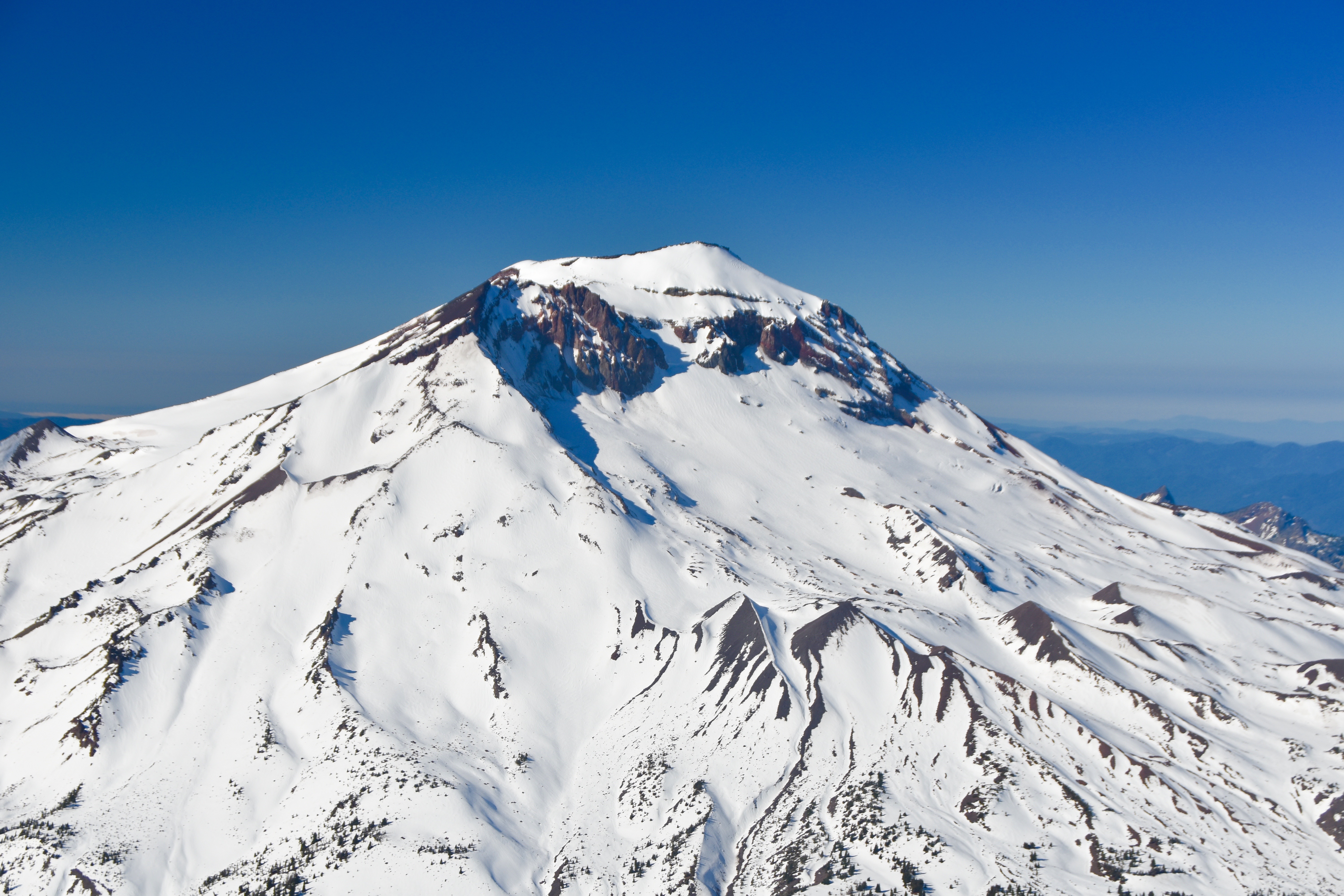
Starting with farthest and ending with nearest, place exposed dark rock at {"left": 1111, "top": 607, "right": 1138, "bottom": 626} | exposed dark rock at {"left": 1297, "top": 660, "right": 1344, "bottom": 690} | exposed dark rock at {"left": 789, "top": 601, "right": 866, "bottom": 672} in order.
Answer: exposed dark rock at {"left": 1111, "top": 607, "right": 1138, "bottom": 626} → exposed dark rock at {"left": 1297, "top": 660, "right": 1344, "bottom": 690} → exposed dark rock at {"left": 789, "top": 601, "right": 866, "bottom": 672}

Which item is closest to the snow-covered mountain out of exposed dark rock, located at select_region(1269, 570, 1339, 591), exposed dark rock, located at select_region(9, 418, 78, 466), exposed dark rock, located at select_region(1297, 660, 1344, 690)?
exposed dark rock, located at select_region(1297, 660, 1344, 690)

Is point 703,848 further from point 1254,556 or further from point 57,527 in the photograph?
point 1254,556

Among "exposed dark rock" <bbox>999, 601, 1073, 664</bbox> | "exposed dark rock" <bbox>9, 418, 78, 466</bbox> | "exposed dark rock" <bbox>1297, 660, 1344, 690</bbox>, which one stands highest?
"exposed dark rock" <bbox>9, 418, 78, 466</bbox>

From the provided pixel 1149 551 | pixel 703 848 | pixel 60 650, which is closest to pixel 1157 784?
pixel 703 848

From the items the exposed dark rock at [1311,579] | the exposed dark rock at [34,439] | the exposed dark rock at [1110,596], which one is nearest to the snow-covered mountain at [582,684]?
the exposed dark rock at [1110,596]

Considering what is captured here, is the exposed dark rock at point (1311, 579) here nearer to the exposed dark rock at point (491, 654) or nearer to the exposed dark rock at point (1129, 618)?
the exposed dark rock at point (1129, 618)

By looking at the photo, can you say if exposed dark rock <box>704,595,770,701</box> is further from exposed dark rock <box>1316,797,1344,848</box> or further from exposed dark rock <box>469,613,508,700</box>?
exposed dark rock <box>1316,797,1344,848</box>

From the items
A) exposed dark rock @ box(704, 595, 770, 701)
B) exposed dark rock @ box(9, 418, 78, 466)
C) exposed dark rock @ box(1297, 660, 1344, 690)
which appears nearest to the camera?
exposed dark rock @ box(704, 595, 770, 701)

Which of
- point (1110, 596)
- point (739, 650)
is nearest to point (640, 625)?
point (739, 650)

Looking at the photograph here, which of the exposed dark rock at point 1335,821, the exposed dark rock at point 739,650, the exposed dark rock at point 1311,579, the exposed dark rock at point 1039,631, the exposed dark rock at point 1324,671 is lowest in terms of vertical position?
the exposed dark rock at point 1311,579
